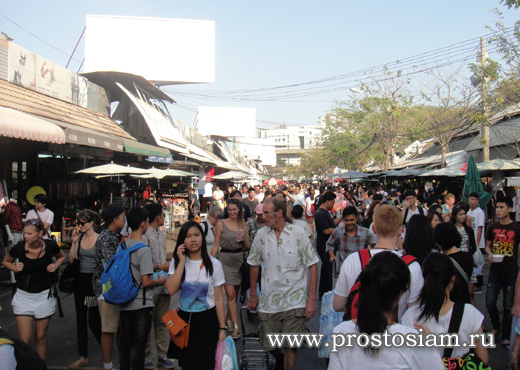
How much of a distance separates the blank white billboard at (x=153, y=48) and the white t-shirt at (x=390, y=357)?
2557cm

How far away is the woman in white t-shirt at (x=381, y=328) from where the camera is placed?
210 cm

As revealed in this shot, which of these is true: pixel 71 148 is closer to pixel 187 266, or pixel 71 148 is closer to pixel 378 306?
pixel 187 266

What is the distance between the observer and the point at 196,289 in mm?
3953

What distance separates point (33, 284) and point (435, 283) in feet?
12.8

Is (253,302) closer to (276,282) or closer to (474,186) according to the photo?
(276,282)

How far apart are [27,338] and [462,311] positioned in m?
4.10

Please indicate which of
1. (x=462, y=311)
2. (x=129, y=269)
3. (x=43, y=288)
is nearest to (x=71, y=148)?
(x=43, y=288)

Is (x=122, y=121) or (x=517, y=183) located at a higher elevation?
(x=122, y=121)

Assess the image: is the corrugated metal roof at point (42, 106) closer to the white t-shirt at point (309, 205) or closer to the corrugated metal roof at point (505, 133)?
the white t-shirt at point (309, 205)

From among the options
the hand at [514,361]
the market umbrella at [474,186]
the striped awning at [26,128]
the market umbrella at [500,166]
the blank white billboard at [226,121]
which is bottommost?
the hand at [514,361]

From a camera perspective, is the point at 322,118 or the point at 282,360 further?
the point at 322,118

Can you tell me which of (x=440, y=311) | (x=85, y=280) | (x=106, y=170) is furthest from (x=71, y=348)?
(x=106, y=170)

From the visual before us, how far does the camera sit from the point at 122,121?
1875 centimetres

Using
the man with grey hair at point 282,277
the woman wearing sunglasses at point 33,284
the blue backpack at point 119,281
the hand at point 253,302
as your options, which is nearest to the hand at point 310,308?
the man with grey hair at point 282,277
